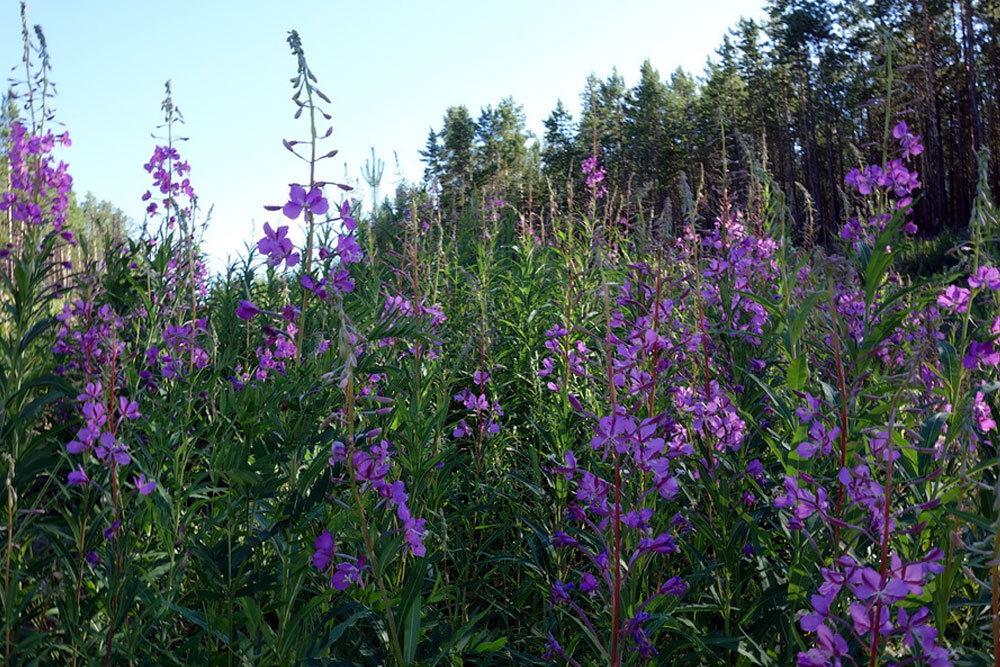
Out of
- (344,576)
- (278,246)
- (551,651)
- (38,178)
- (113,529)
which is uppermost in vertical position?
(38,178)

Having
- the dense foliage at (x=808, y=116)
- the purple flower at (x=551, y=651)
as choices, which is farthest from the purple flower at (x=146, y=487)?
the dense foliage at (x=808, y=116)

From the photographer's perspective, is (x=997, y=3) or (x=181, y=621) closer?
(x=181, y=621)

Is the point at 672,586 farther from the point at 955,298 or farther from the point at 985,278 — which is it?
the point at 955,298

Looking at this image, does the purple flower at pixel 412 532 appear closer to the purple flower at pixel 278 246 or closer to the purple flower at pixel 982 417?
the purple flower at pixel 278 246

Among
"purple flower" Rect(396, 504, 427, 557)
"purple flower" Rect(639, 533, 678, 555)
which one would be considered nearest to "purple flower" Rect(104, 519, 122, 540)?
"purple flower" Rect(396, 504, 427, 557)

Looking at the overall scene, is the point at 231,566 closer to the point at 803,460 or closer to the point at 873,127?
the point at 803,460

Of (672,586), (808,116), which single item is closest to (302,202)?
Answer: (672,586)

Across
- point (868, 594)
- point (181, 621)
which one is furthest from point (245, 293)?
point (868, 594)

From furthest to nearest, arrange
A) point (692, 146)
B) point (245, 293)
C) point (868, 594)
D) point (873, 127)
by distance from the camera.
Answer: point (692, 146), point (873, 127), point (245, 293), point (868, 594)

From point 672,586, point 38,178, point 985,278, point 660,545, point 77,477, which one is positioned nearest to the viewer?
point 660,545

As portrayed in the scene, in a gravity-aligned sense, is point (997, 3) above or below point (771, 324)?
above

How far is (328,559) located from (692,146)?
118ft

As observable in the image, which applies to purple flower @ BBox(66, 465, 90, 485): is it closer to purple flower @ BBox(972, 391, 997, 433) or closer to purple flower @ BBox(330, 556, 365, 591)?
purple flower @ BBox(330, 556, 365, 591)

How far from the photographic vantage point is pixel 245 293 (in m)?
4.56
